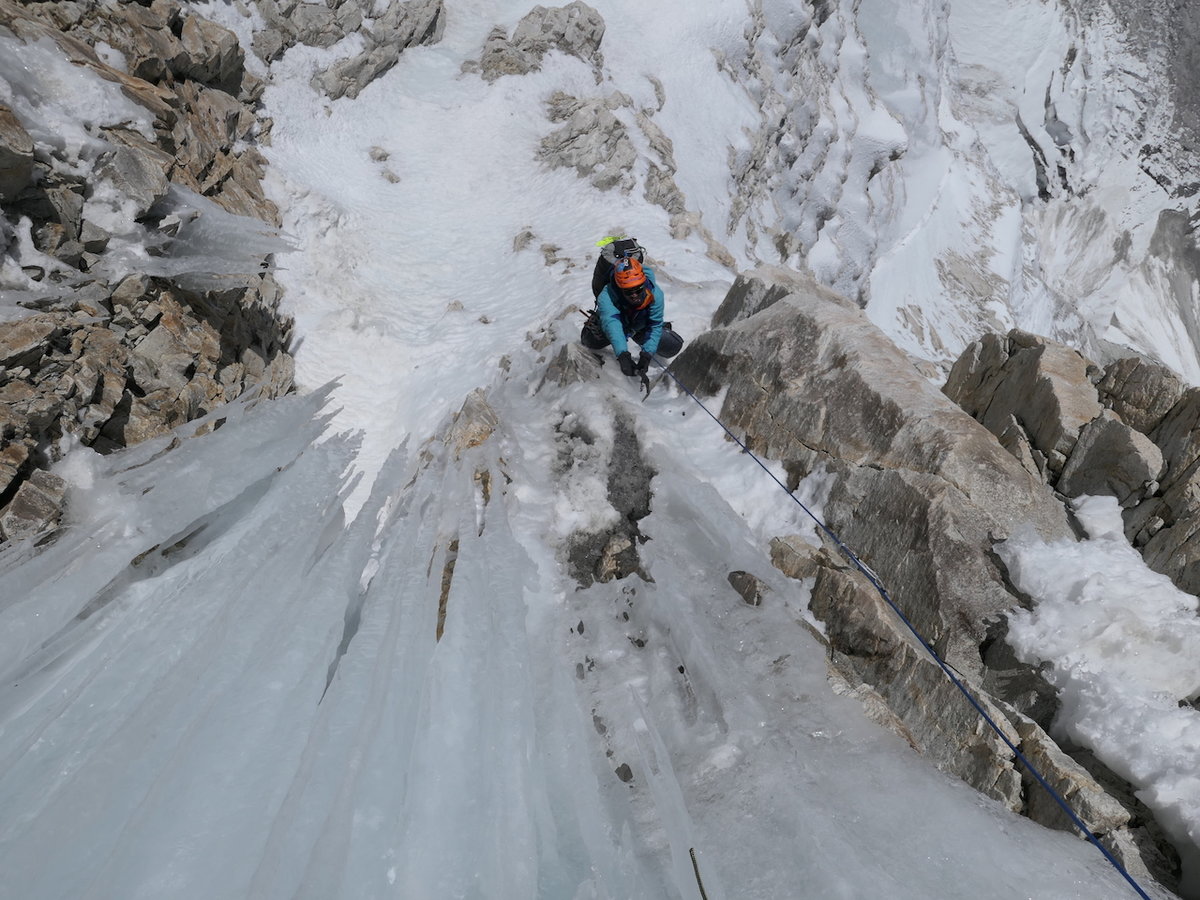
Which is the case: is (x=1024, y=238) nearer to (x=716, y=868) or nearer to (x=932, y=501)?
(x=932, y=501)

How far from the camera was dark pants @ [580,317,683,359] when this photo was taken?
8.93m

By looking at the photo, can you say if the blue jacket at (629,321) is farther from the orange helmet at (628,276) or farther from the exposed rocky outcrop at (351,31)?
the exposed rocky outcrop at (351,31)

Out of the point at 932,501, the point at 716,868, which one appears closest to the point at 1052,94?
the point at 932,501

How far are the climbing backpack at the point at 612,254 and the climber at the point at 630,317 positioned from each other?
3cm

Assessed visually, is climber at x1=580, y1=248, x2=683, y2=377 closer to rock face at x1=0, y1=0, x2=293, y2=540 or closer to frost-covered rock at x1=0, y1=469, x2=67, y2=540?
rock face at x1=0, y1=0, x2=293, y2=540

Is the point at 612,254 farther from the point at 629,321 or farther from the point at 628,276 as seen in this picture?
the point at 629,321

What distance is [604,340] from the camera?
9.02 m

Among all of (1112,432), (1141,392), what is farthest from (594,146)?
(1112,432)

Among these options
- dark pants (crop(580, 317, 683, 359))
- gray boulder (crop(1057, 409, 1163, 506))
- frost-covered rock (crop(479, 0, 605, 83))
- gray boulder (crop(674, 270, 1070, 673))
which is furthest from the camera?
frost-covered rock (crop(479, 0, 605, 83))

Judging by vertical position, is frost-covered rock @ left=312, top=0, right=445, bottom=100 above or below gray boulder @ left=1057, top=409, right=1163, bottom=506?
above

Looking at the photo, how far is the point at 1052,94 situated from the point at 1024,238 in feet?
31.3

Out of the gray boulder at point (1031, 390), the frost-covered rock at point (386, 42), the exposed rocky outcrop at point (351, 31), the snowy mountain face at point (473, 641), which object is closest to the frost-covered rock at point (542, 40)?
the frost-covered rock at point (386, 42)

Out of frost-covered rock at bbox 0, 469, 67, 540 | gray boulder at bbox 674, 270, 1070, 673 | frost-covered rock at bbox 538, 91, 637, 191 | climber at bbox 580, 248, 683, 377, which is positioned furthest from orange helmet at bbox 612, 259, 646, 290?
frost-covered rock at bbox 538, 91, 637, 191

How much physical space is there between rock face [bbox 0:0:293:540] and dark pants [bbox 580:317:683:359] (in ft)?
14.2
